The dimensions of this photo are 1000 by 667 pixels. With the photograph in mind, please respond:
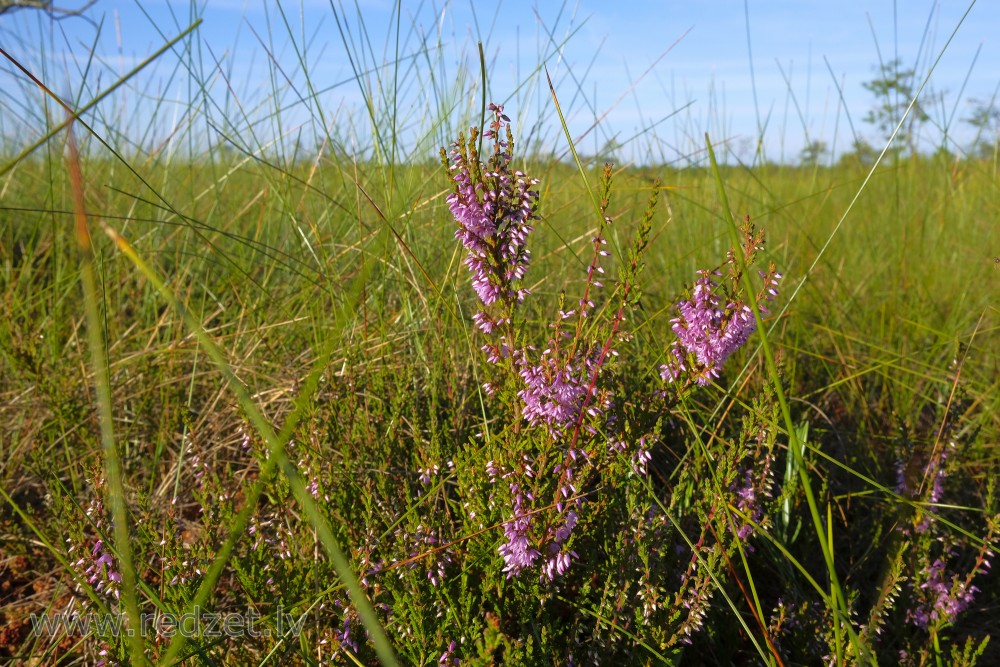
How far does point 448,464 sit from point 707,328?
0.84 metres

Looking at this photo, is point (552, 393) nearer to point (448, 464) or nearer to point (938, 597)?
point (448, 464)

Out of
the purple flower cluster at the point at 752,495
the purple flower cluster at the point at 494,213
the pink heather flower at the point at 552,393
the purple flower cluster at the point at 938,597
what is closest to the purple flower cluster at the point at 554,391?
the pink heather flower at the point at 552,393

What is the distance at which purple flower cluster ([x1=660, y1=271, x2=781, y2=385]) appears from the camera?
1555 mm

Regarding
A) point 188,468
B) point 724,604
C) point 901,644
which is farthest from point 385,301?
point 901,644

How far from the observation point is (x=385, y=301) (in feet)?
10.8

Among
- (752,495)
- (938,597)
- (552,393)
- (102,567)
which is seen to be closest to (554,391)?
(552,393)

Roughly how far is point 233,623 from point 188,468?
0.82m

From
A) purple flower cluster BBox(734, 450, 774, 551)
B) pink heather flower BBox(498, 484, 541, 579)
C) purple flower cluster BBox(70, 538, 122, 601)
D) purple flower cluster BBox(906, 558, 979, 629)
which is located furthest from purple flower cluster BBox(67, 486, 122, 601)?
purple flower cluster BBox(906, 558, 979, 629)

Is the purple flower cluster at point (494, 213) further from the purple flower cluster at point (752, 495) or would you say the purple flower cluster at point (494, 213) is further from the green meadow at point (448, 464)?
the purple flower cluster at point (752, 495)

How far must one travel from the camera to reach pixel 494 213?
5.11 ft

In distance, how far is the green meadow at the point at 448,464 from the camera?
157 centimetres

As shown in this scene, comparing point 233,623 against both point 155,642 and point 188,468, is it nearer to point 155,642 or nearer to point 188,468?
point 155,642

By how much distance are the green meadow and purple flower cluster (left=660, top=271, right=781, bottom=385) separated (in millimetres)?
55

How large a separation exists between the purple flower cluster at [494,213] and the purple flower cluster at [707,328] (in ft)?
1.28
